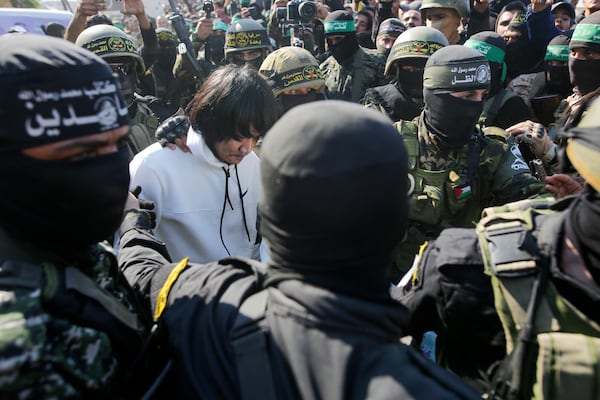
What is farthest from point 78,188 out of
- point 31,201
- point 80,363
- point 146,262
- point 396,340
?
point 396,340

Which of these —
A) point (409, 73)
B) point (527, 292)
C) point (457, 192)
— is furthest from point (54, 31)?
point (527, 292)

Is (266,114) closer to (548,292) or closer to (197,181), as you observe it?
(197,181)

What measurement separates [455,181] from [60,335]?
2284mm

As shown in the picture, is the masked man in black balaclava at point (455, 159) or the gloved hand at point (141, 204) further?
the masked man in black balaclava at point (455, 159)

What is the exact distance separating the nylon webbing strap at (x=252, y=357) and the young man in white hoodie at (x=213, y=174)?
4.11 feet

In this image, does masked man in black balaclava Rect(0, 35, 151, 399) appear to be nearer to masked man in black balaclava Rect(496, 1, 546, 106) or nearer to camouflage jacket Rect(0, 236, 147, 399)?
camouflage jacket Rect(0, 236, 147, 399)

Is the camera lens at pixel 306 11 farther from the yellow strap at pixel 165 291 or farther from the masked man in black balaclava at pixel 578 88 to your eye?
the yellow strap at pixel 165 291

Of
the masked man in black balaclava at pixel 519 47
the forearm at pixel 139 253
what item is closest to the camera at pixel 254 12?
the masked man in black balaclava at pixel 519 47

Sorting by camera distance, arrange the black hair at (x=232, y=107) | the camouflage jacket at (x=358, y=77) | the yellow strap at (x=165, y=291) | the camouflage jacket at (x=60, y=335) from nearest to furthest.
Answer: the camouflage jacket at (x=60, y=335)
the yellow strap at (x=165, y=291)
the black hair at (x=232, y=107)
the camouflage jacket at (x=358, y=77)

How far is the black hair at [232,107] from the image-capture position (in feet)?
7.17

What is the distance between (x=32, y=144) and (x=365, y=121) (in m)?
0.75

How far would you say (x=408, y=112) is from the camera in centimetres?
395

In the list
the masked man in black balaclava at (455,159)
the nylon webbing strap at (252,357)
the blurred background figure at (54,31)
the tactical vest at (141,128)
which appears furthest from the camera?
the blurred background figure at (54,31)

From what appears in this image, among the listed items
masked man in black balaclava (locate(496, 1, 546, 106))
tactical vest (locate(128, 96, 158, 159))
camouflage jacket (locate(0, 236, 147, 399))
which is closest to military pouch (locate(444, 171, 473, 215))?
camouflage jacket (locate(0, 236, 147, 399))
